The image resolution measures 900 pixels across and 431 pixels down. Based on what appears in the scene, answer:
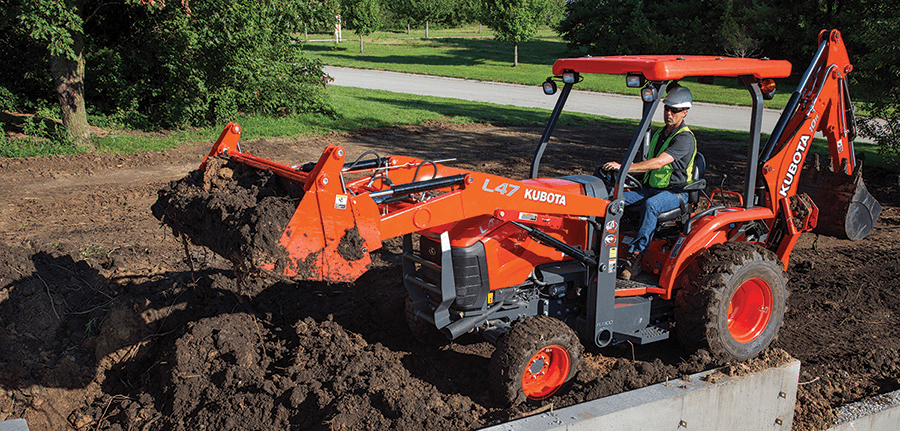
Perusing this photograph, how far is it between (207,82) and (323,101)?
10.5 feet

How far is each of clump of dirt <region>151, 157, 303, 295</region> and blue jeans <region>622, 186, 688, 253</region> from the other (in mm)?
2650

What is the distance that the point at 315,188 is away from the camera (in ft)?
12.2

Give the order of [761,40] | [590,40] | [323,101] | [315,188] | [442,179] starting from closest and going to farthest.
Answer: [315,188] → [442,179] → [323,101] → [761,40] → [590,40]

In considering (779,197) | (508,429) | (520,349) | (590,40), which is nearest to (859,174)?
(779,197)

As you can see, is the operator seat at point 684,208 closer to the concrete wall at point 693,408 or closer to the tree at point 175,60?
the concrete wall at point 693,408

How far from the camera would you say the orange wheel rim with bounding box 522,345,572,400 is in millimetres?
4543

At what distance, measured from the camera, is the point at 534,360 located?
4.49m

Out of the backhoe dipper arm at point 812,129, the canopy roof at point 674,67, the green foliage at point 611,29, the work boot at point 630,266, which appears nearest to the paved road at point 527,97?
the green foliage at point 611,29

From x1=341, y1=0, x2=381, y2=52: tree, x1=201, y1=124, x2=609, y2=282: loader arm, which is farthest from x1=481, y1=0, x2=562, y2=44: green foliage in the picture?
x1=201, y1=124, x2=609, y2=282: loader arm

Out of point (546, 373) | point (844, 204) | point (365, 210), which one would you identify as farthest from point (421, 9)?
point (365, 210)

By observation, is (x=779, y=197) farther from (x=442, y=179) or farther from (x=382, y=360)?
(x=382, y=360)

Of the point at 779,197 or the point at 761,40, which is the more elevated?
the point at 761,40

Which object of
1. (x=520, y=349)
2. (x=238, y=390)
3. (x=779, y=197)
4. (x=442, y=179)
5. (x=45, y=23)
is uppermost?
(x=45, y=23)

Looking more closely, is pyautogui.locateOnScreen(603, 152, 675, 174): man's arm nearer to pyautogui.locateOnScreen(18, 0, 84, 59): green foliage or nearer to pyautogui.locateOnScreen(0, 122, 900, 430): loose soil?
pyautogui.locateOnScreen(0, 122, 900, 430): loose soil
